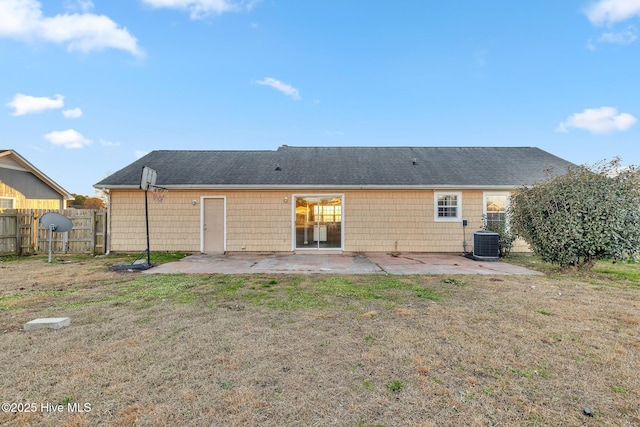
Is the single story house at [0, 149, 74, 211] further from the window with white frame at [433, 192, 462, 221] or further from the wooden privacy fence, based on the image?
the window with white frame at [433, 192, 462, 221]

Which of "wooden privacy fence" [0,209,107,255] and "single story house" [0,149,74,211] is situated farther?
"single story house" [0,149,74,211]

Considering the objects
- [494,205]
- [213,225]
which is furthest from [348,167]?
[213,225]

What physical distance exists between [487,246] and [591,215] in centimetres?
275

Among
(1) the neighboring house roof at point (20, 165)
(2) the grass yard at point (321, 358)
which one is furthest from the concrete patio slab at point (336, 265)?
(1) the neighboring house roof at point (20, 165)

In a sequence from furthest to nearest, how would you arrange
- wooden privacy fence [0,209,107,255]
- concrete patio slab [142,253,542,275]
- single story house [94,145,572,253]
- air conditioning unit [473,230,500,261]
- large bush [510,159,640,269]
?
single story house [94,145,572,253], wooden privacy fence [0,209,107,255], air conditioning unit [473,230,500,261], concrete patio slab [142,253,542,275], large bush [510,159,640,269]

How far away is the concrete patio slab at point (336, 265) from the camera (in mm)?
7047

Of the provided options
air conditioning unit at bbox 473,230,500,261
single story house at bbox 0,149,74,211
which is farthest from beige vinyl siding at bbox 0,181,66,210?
air conditioning unit at bbox 473,230,500,261

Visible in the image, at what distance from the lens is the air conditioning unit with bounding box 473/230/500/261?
29.1ft

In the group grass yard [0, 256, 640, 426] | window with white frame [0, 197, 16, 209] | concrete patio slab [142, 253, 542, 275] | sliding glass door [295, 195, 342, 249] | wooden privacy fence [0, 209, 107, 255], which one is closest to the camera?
grass yard [0, 256, 640, 426]

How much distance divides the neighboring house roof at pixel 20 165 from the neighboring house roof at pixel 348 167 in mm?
6738

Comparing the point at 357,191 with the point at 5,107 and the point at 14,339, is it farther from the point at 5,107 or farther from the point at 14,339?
the point at 5,107

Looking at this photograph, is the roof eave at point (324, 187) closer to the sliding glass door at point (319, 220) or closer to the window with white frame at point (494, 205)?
the window with white frame at point (494, 205)

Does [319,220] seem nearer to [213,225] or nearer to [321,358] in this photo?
[213,225]

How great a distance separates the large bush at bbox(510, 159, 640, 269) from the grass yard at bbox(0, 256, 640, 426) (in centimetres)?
→ 195
